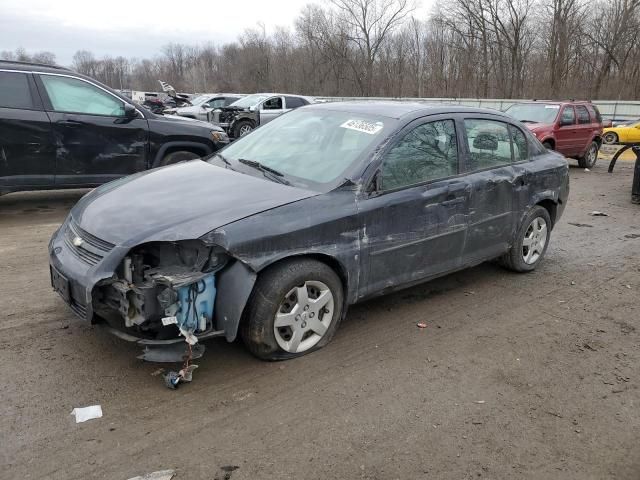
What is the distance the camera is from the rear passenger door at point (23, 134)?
6.73 metres

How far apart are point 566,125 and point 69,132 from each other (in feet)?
39.0

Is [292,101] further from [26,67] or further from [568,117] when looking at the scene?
[26,67]

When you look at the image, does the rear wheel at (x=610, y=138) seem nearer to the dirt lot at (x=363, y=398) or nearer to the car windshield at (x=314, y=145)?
the dirt lot at (x=363, y=398)

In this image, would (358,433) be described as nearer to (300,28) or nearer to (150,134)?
(150,134)

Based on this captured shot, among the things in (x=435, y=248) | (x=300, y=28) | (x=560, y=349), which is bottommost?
(x=560, y=349)

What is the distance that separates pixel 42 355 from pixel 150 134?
15.8ft

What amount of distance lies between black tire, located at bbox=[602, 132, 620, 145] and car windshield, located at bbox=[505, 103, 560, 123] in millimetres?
10257

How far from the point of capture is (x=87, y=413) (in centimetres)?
296

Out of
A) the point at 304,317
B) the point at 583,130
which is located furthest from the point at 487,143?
the point at 583,130

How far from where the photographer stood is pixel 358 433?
2.92m

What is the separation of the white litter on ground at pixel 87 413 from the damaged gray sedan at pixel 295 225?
0.41m

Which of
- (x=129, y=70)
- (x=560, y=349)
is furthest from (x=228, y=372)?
(x=129, y=70)

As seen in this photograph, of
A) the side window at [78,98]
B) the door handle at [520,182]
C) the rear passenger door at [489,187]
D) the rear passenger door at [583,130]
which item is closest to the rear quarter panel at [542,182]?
the door handle at [520,182]

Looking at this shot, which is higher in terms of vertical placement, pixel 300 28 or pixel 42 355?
pixel 300 28
